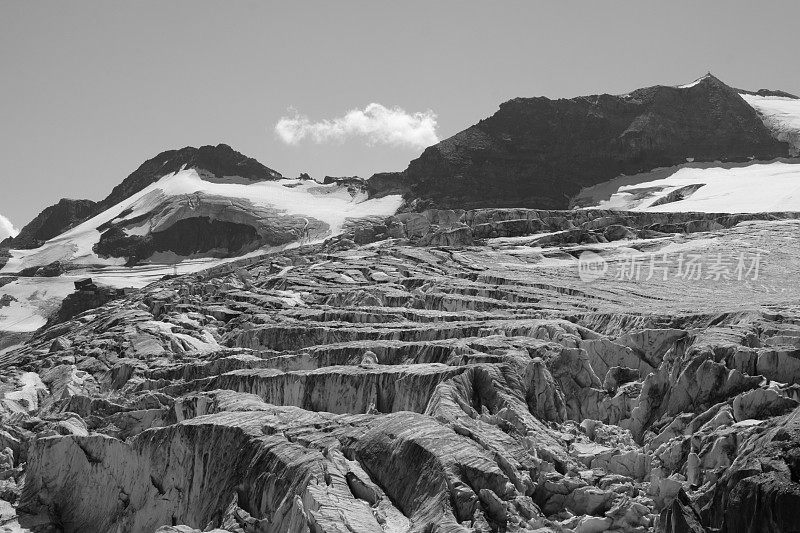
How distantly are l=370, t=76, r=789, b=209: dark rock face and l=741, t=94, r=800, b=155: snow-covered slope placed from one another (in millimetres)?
2285

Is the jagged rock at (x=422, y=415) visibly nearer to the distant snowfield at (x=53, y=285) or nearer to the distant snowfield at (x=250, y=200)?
the distant snowfield at (x=53, y=285)

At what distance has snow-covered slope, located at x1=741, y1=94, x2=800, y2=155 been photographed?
170625mm

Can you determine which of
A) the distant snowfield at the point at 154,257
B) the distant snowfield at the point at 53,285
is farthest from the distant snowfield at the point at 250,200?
the distant snowfield at the point at 53,285

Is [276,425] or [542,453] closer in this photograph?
[542,453]

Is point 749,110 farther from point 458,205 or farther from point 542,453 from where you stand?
point 542,453

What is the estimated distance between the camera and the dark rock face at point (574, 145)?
16725cm

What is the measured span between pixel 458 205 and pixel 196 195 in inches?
1975

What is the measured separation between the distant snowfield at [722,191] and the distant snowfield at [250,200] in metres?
39.0

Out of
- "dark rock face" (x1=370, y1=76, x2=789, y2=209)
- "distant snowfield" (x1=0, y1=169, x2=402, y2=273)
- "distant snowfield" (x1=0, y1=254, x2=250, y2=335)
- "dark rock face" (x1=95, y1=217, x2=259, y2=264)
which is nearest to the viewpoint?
"distant snowfield" (x1=0, y1=254, x2=250, y2=335)

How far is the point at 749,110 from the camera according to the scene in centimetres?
17938

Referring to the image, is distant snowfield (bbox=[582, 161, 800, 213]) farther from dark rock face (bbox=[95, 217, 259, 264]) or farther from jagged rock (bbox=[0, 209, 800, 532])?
dark rock face (bbox=[95, 217, 259, 264])

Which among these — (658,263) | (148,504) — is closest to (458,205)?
(658,263)

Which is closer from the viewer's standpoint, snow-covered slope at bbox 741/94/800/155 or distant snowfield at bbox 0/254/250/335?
distant snowfield at bbox 0/254/250/335

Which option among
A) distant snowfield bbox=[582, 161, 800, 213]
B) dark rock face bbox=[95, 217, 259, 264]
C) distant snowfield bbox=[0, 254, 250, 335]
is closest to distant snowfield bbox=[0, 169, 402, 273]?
dark rock face bbox=[95, 217, 259, 264]
